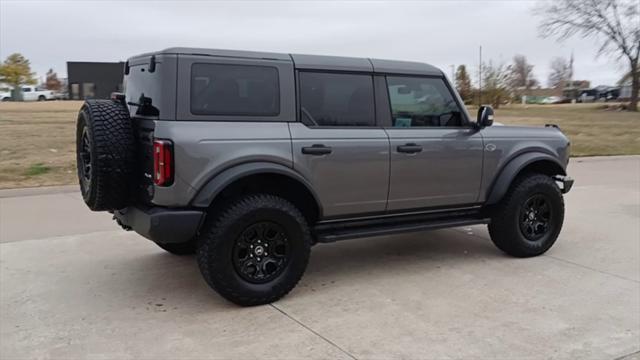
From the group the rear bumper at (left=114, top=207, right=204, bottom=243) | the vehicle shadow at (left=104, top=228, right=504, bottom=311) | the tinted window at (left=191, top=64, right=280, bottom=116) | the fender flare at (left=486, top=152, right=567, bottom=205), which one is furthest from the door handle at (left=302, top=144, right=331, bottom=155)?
the fender flare at (left=486, top=152, right=567, bottom=205)

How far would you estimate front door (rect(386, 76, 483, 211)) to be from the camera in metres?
5.23

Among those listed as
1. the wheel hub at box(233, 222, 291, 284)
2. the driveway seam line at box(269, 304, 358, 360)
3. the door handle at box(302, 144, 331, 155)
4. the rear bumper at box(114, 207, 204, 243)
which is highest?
the door handle at box(302, 144, 331, 155)

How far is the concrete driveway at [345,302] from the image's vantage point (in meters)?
3.83

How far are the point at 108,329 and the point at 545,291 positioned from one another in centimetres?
344

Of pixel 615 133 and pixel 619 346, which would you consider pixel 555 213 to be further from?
pixel 615 133

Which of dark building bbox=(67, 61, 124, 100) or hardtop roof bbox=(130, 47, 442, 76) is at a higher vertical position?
dark building bbox=(67, 61, 124, 100)

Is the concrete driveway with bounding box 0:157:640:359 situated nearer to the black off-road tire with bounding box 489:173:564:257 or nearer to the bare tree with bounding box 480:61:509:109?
the black off-road tire with bounding box 489:173:564:257

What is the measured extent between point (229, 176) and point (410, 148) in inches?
68.2

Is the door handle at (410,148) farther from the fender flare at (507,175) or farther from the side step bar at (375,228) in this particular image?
the fender flare at (507,175)

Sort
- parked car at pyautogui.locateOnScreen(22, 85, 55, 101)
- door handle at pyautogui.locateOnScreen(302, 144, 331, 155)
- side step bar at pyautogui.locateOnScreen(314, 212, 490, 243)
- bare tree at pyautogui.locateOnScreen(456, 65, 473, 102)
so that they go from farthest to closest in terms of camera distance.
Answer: parked car at pyautogui.locateOnScreen(22, 85, 55, 101) < bare tree at pyautogui.locateOnScreen(456, 65, 473, 102) < side step bar at pyautogui.locateOnScreen(314, 212, 490, 243) < door handle at pyautogui.locateOnScreen(302, 144, 331, 155)

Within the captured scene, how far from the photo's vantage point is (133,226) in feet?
14.9

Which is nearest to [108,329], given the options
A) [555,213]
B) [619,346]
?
[619,346]

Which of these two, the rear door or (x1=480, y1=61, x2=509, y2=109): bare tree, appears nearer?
the rear door

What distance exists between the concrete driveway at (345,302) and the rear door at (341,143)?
0.79 meters
